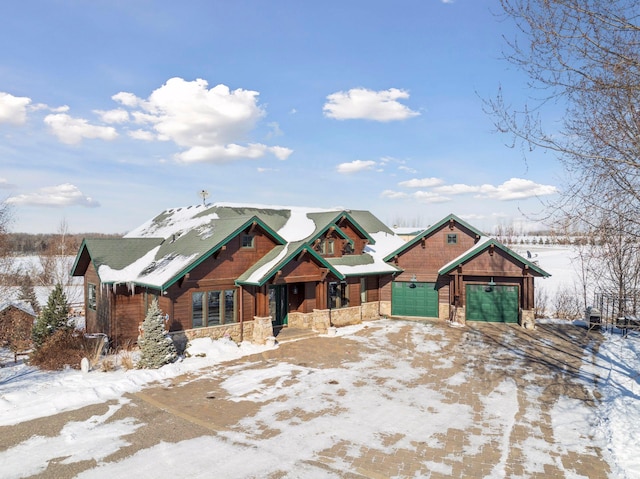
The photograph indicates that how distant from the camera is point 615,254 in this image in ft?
24.7

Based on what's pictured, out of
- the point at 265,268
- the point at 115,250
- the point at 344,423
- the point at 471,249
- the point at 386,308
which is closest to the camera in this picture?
the point at 344,423

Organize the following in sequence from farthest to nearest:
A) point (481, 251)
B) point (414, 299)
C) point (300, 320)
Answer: point (414, 299) < point (481, 251) < point (300, 320)

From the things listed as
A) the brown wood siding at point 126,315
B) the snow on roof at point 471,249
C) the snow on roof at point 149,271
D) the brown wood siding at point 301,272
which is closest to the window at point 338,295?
the brown wood siding at point 301,272

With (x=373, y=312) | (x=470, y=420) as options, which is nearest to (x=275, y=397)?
(x=470, y=420)

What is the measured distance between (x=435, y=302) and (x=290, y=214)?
406 inches

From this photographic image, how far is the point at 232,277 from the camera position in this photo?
1809 cm

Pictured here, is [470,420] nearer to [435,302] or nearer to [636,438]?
[636,438]

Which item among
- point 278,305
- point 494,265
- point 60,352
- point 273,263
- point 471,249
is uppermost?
point 471,249

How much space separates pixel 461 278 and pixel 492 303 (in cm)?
215

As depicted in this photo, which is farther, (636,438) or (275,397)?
(275,397)

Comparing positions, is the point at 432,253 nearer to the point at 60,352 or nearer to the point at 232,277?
the point at 232,277

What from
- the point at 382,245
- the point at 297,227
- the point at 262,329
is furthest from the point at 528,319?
the point at 262,329

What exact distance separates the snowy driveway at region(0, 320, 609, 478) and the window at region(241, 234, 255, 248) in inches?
213

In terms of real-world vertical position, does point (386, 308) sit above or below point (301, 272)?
below
